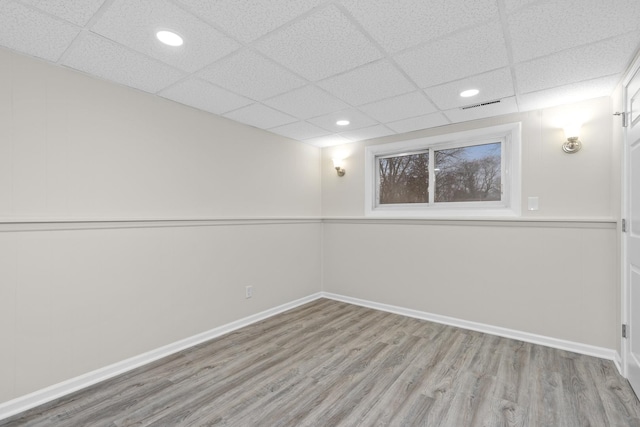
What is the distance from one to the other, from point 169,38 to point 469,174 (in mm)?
3207

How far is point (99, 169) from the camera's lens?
2.28m

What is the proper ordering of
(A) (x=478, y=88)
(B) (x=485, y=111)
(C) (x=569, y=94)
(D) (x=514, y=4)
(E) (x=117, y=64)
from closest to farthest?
(D) (x=514, y=4) → (E) (x=117, y=64) → (A) (x=478, y=88) → (C) (x=569, y=94) → (B) (x=485, y=111)

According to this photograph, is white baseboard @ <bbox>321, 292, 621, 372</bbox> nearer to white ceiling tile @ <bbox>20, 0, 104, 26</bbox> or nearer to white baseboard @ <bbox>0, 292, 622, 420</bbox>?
white baseboard @ <bbox>0, 292, 622, 420</bbox>

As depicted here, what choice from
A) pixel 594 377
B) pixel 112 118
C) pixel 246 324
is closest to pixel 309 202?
pixel 246 324

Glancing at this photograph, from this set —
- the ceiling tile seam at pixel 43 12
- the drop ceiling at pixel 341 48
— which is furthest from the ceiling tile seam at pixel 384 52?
the ceiling tile seam at pixel 43 12

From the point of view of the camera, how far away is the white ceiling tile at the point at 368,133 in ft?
11.7

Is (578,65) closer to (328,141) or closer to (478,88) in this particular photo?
(478,88)

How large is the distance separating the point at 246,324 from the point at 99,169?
2.06 meters

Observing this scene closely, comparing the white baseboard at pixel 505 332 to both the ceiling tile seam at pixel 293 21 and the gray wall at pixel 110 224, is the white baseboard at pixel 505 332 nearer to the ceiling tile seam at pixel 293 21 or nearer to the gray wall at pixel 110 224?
the gray wall at pixel 110 224

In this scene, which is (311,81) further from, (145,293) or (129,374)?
(129,374)

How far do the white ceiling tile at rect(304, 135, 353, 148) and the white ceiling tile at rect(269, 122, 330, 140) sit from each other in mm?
151

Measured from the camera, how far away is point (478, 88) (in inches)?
96.3

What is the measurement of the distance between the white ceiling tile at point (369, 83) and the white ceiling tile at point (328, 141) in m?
1.25

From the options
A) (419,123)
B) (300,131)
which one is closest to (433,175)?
(419,123)
